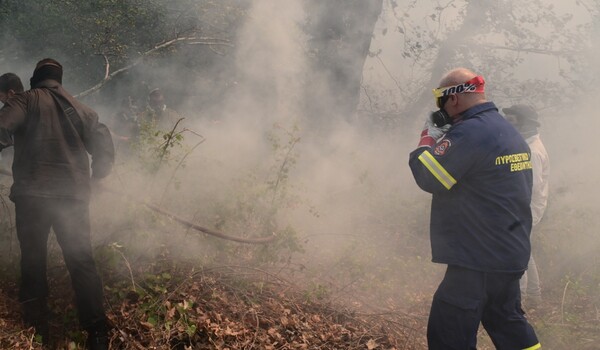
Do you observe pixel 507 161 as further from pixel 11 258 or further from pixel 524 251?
pixel 11 258

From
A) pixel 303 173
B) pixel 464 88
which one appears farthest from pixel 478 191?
pixel 303 173

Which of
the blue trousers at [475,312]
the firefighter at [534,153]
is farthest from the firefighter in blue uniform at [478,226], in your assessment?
the firefighter at [534,153]

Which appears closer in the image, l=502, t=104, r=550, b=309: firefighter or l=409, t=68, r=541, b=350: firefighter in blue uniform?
l=409, t=68, r=541, b=350: firefighter in blue uniform

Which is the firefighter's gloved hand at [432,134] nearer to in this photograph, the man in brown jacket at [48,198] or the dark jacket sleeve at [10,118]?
the man in brown jacket at [48,198]

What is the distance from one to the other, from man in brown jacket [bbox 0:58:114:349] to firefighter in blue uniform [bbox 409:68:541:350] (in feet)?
7.51

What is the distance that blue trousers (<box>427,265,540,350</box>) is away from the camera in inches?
116

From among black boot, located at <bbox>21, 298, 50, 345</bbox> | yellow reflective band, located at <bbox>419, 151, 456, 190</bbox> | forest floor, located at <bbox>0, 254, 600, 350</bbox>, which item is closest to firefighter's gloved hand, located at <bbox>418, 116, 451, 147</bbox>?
yellow reflective band, located at <bbox>419, 151, 456, 190</bbox>

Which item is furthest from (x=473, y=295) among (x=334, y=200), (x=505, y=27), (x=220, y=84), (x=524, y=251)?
(x=505, y=27)

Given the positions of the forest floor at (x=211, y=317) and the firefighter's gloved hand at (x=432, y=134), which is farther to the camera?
the forest floor at (x=211, y=317)

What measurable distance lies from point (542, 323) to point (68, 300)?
4.46m

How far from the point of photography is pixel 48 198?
136 inches

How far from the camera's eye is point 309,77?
27.1 ft

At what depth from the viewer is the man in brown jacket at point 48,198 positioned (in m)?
3.39

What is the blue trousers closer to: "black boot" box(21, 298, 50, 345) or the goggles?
the goggles
